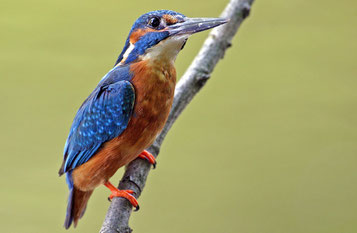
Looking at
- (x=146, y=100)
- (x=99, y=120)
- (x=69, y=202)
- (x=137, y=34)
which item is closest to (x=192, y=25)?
(x=137, y=34)

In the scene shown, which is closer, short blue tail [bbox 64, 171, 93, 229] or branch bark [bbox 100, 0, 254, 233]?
branch bark [bbox 100, 0, 254, 233]

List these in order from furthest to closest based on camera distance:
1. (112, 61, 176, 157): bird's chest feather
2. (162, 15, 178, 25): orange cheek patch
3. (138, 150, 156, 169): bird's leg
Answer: (138, 150, 156, 169): bird's leg
(112, 61, 176, 157): bird's chest feather
(162, 15, 178, 25): orange cheek patch

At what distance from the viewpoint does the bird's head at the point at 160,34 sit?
5.49 feet

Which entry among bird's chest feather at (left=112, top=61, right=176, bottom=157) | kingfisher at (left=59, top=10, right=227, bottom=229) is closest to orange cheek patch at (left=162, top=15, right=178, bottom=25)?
kingfisher at (left=59, top=10, right=227, bottom=229)

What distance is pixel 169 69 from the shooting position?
73.6 inches

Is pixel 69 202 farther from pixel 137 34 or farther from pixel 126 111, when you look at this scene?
pixel 137 34

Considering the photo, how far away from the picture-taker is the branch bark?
183 cm

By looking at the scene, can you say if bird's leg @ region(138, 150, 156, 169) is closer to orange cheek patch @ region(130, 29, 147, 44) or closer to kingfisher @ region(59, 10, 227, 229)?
kingfisher @ region(59, 10, 227, 229)

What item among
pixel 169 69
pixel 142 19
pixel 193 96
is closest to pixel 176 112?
pixel 193 96

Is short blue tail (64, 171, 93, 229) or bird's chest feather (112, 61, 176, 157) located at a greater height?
bird's chest feather (112, 61, 176, 157)

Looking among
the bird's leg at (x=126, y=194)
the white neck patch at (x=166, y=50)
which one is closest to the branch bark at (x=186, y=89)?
the bird's leg at (x=126, y=194)

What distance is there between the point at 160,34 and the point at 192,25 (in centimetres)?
12

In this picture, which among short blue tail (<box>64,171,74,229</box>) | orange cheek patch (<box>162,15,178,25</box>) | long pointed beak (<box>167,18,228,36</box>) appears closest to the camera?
long pointed beak (<box>167,18,228,36</box>)

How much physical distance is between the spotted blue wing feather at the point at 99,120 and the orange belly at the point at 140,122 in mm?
23
